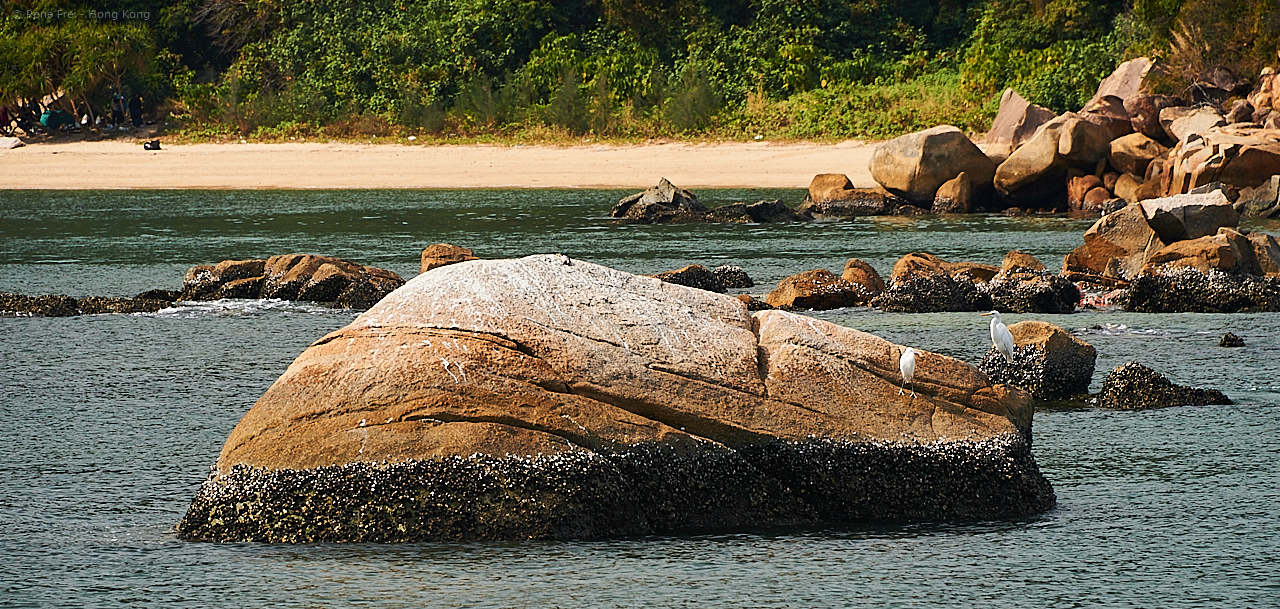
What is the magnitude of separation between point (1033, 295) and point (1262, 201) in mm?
14558

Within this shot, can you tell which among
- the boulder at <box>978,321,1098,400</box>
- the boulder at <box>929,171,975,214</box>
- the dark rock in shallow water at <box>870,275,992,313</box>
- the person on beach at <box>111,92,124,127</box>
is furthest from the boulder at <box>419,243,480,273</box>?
the person on beach at <box>111,92,124,127</box>

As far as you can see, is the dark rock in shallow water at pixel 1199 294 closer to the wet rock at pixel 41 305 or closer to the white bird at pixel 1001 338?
the white bird at pixel 1001 338

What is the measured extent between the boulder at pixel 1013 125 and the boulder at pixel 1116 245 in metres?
14.3

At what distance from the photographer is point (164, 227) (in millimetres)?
30984

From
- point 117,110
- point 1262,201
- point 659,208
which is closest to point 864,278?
point 659,208

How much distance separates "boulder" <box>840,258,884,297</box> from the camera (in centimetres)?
1915

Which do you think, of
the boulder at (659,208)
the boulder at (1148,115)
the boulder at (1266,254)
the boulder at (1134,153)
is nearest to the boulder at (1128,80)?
the boulder at (1148,115)

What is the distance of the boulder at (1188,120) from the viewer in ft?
110

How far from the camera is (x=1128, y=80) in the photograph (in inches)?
1463

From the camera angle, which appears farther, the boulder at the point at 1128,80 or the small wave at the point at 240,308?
the boulder at the point at 1128,80

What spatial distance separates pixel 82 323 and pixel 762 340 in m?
11.3

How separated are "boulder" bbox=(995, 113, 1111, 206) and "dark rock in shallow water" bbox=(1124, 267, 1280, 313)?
15.2 m

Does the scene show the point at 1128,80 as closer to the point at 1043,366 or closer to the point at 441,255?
the point at 441,255

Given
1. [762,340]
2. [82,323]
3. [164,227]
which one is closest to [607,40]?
[164,227]
